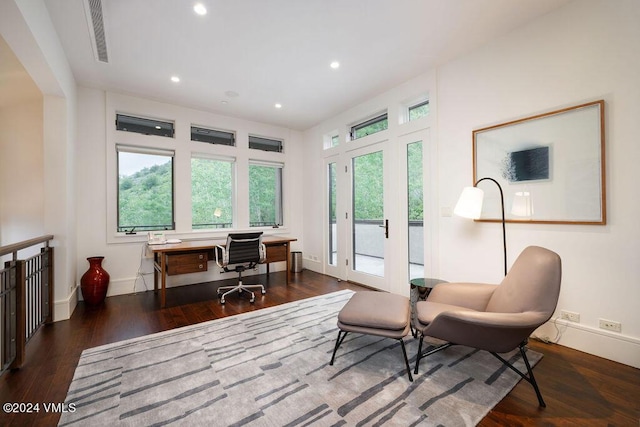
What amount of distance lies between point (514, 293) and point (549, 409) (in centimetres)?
69

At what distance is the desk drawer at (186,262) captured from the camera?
3.45m

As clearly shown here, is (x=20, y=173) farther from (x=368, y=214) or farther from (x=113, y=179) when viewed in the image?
(x=368, y=214)

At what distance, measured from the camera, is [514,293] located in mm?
1933

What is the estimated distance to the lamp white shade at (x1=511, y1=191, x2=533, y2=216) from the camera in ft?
8.34

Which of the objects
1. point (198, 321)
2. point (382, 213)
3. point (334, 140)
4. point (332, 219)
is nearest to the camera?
point (198, 321)

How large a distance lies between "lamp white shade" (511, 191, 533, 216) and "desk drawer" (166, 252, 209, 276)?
375 cm

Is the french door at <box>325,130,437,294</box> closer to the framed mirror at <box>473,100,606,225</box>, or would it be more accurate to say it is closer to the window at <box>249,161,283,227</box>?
the framed mirror at <box>473,100,606,225</box>

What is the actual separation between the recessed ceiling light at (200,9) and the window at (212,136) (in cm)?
255

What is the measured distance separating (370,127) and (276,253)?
260 cm

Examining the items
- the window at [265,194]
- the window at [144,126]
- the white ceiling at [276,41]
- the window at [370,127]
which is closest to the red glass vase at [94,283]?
the window at [144,126]

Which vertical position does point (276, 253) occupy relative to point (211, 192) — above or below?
below

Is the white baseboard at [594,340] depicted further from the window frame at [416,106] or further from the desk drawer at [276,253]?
the desk drawer at [276,253]

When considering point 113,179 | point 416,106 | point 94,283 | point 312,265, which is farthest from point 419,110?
point 94,283

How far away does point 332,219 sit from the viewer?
5000mm
